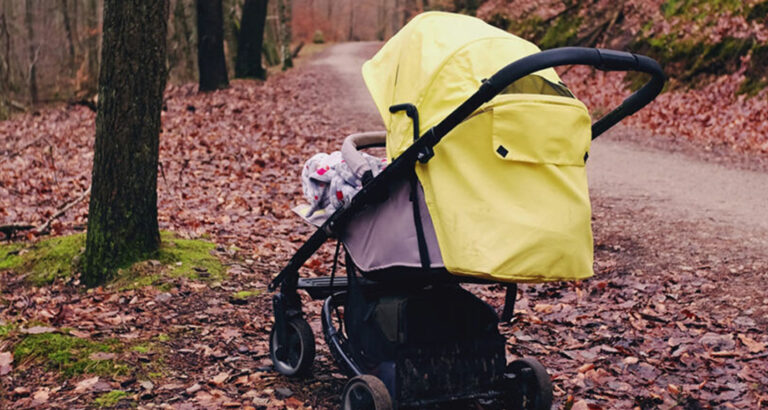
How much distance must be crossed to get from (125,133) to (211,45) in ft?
39.6

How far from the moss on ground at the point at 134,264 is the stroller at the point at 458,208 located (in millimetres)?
1860

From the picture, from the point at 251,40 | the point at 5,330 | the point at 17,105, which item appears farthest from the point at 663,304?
the point at 17,105

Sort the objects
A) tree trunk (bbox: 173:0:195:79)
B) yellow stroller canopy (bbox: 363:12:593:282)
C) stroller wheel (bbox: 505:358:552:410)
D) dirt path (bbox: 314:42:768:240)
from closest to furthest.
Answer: yellow stroller canopy (bbox: 363:12:593:282) → stroller wheel (bbox: 505:358:552:410) → dirt path (bbox: 314:42:768:240) → tree trunk (bbox: 173:0:195:79)

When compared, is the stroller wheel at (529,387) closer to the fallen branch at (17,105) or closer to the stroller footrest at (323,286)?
the stroller footrest at (323,286)

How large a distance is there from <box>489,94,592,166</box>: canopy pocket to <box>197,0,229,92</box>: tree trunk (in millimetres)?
14526

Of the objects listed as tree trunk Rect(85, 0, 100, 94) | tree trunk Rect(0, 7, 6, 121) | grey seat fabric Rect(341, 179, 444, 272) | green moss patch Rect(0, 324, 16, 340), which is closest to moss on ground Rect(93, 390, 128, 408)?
green moss patch Rect(0, 324, 16, 340)

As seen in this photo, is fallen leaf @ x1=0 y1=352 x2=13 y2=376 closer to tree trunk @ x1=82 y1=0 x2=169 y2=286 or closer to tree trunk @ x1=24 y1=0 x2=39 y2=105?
tree trunk @ x1=82 y1=0 x2=169 y2=286

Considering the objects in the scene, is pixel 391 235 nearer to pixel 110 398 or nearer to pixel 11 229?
pixel 110 398

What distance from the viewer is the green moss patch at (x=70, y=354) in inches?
149

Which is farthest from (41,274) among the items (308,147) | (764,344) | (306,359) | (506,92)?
(308,147)

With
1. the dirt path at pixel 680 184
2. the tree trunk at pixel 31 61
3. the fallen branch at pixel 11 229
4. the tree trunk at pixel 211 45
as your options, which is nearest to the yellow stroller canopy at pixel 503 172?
the dirt path at pixel 680 184

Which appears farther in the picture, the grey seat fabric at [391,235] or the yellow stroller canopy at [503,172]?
the grey seat fabric at [391,235]

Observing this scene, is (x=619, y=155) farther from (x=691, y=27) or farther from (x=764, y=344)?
(x=764, y=344)

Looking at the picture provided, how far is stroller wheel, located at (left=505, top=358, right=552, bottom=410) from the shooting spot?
3.34 metres
